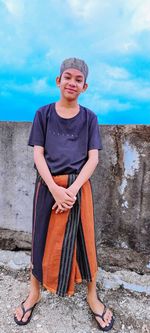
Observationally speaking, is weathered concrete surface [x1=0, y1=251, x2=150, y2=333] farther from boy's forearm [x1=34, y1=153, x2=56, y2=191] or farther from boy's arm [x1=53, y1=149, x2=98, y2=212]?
boy's forearm [x1=34, y1=153, x2=56, y2=191]

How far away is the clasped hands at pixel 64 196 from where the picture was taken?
1.90 m

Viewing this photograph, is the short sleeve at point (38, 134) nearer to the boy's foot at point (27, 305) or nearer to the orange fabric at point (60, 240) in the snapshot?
the orange fabric at point (60, 240)

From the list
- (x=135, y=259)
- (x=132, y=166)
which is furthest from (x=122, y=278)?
(x=132, y=166)

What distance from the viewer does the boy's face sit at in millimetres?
1941

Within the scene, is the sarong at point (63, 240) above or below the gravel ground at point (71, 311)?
above

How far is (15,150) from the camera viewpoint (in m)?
2.77

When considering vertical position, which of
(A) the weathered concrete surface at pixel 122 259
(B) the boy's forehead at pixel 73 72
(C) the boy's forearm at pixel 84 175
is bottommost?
(A) the weathered concrete surface at pixel 122 259

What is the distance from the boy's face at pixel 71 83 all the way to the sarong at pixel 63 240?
19.0 inches

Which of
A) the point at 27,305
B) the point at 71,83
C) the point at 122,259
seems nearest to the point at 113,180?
the point at 122,259

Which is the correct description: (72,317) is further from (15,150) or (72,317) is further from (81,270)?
(15,150)

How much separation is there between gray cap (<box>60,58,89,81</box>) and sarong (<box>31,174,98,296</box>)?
0.63 meters

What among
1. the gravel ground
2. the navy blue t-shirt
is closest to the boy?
the navy blue t-shirt

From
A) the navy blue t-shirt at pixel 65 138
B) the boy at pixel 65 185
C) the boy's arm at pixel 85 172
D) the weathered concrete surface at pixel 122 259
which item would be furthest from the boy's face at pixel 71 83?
the weathered concrete surface at pixel 122 259

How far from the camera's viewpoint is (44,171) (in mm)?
1969
